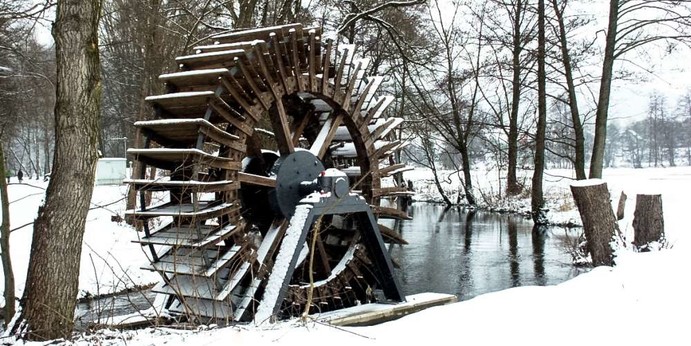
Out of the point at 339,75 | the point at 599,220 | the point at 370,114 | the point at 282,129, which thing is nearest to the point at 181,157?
the point at 282,129

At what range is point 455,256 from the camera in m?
13.2

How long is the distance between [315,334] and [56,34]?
3301mm

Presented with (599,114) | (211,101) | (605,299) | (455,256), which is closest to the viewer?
(605,299)

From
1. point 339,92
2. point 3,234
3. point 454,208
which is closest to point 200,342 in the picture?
point 3,234

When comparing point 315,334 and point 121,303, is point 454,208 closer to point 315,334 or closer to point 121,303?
point 121,303

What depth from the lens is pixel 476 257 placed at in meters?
13.0

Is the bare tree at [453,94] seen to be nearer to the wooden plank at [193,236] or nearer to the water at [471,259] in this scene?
the water at [471,259]

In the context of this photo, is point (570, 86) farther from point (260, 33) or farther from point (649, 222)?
point (260, 33)

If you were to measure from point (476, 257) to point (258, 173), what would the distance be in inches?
263

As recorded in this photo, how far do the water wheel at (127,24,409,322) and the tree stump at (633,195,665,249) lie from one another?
3011 mm

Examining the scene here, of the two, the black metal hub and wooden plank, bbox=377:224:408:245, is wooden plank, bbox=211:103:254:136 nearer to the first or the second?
the black metal hub

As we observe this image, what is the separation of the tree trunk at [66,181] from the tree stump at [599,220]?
5814 millimetres

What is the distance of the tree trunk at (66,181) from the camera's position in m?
5.04

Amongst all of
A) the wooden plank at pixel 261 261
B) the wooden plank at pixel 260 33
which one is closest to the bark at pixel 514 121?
the wooden plank at pixel 260 33
